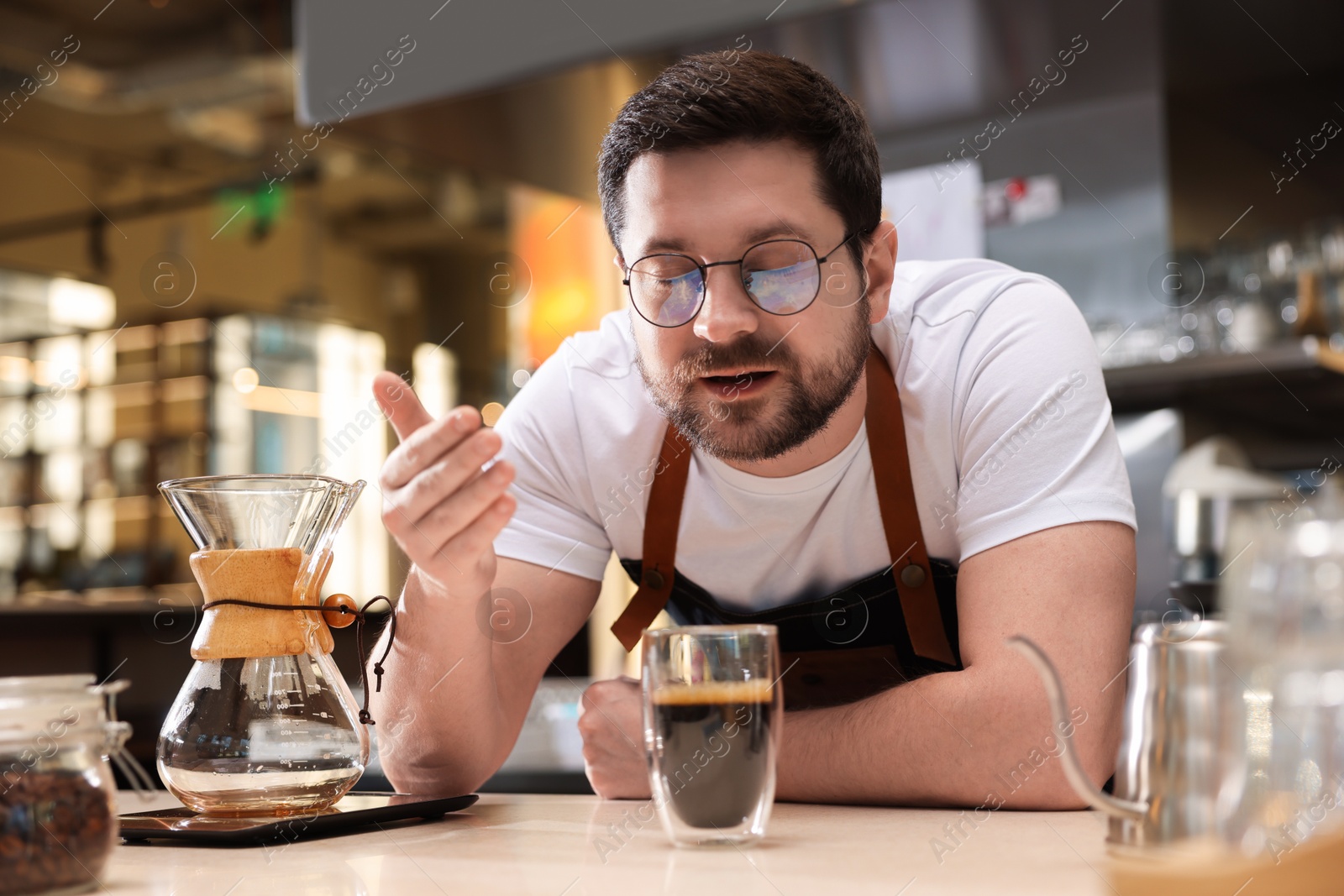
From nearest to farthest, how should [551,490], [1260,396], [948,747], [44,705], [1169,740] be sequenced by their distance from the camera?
[1169,740] < [44,705] < [948,747] < [551,490] < [1260,396]

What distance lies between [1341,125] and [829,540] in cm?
212

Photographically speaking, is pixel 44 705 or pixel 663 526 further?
pixel 663 526

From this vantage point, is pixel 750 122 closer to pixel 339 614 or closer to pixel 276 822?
pixel 339 614

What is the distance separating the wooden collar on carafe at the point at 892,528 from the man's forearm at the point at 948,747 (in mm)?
246

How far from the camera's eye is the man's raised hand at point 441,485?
0.94 m

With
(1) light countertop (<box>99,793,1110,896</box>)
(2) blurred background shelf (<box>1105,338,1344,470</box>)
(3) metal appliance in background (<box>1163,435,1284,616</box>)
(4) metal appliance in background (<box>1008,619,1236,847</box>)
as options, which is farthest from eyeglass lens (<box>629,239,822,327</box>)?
(3) metal appliance in background (<box>1163,435,1284,616</box>)

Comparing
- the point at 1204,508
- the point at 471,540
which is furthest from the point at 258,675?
the point at 1204,508

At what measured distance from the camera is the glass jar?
0.68m

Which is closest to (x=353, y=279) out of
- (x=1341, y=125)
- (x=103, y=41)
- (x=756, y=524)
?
(x=103, y=41)

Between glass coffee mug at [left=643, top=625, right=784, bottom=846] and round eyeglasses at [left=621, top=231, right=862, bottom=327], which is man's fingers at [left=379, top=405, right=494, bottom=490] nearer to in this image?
glass coffee mug at [left=643, top=625, right=784, bottom=846]

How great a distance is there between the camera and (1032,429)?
1335mm

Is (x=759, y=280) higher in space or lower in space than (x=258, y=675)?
higher

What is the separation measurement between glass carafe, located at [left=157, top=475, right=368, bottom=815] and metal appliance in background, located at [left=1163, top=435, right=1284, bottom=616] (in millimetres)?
1943

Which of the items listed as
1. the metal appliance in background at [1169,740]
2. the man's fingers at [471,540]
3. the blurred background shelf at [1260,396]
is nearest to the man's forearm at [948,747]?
the man's fingers at [471,540]
